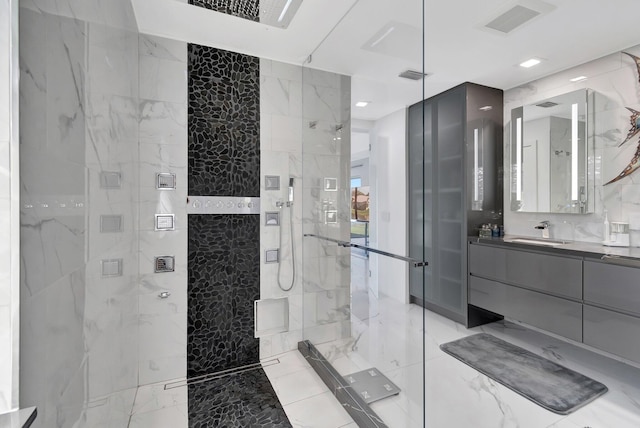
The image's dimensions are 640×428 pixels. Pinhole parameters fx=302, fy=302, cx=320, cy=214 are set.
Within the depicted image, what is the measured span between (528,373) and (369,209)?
180cm

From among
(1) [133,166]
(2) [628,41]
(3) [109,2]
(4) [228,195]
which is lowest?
(4) [228,195]

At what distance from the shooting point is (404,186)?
2.16 metres

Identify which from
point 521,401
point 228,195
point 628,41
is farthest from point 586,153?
point 228,195

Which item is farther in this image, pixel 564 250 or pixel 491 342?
pixel 491 342

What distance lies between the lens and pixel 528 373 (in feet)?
7.59

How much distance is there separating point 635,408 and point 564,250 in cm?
106

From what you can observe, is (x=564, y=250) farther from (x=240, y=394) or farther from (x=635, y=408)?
(x=240, y=394)

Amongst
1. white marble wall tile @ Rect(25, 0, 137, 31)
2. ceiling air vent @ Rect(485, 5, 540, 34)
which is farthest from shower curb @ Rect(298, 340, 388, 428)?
ceiling air vent @ Rect(485, 5, 540, 34)

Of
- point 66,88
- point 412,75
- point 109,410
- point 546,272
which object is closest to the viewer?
point 66,88

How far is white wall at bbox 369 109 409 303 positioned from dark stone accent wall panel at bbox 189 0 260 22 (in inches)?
41.9

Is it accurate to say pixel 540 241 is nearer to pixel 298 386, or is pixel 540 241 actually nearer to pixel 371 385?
pixel 371 385

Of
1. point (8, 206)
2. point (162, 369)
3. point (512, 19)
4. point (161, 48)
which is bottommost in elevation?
point (162, 369)

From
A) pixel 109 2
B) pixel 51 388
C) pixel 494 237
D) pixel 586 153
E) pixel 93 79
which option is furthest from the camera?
pixel 494 237

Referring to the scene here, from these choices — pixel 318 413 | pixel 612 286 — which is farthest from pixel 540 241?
pixel 318 413
